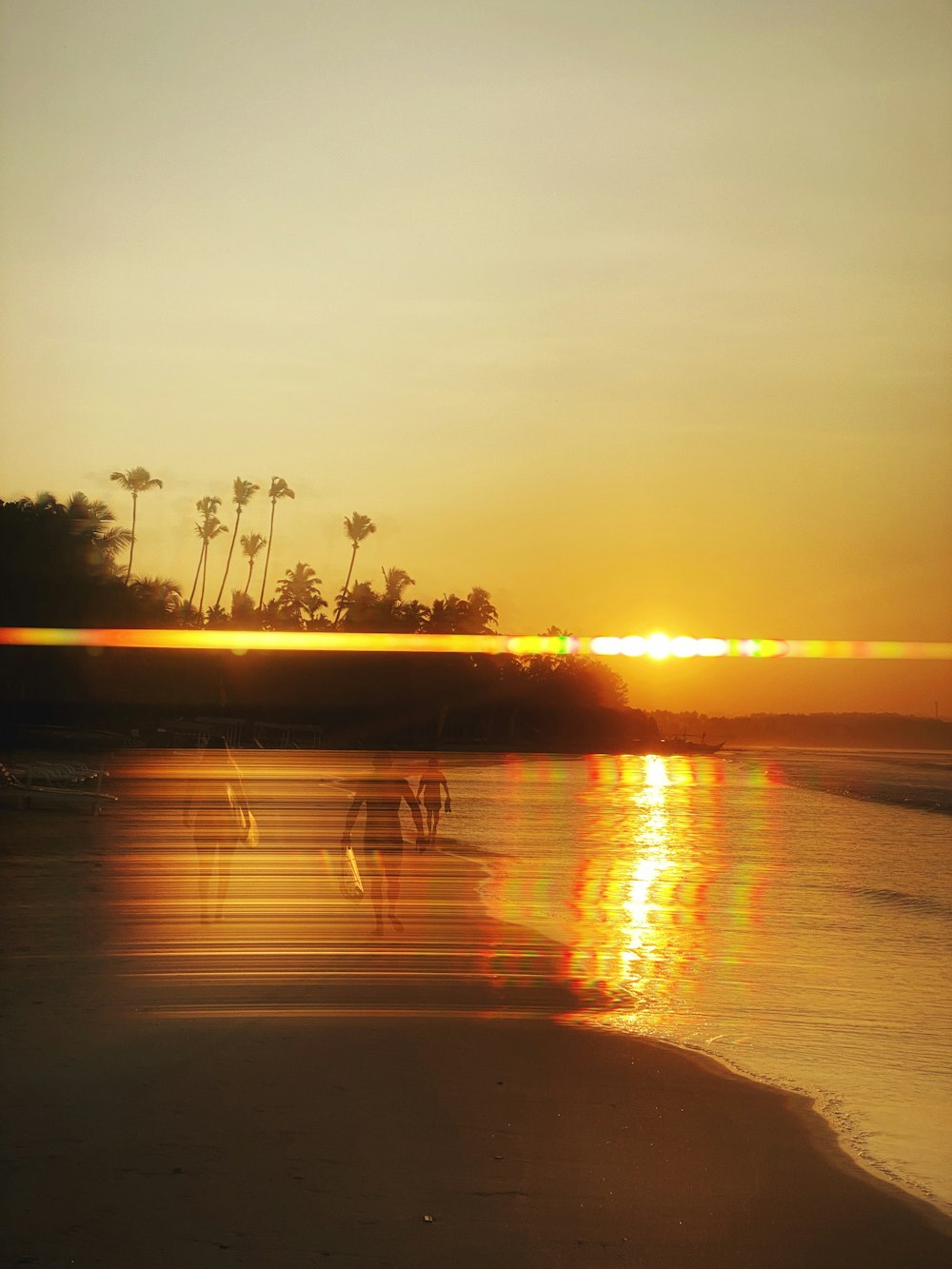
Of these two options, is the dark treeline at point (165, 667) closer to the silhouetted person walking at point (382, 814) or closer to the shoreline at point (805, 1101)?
the silhouetted person walking at point (382, 814)

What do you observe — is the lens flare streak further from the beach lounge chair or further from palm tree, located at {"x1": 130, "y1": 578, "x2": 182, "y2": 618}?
palm tree, located at {"x1": 130, "y1": 578, "x2": 182, "y2": 618}

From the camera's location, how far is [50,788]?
75.5ft

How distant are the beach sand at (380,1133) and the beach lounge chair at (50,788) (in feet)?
41.9

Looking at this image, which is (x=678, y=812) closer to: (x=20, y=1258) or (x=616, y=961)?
(x=616, y=961)

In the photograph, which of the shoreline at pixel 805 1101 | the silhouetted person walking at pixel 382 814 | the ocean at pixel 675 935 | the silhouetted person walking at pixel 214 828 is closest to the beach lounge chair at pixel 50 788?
the ocean at pixel 675 935

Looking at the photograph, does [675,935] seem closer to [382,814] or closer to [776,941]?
[776,941]

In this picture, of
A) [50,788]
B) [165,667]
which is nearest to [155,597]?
[165,667]

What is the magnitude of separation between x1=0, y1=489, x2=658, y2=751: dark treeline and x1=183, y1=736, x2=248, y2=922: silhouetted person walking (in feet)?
19.6

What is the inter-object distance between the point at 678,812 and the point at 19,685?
66.0ft

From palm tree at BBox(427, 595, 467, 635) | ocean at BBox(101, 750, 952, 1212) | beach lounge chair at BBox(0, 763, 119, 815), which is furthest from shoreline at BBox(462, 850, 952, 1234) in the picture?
palm tree at BBox(427, 595, 467, 635)

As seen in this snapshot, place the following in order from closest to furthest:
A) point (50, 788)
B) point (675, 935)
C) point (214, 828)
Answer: point (675, 935) → point (214, 828) → point (50, 788)

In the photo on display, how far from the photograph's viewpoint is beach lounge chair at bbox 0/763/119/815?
859 inches

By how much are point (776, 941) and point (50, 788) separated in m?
15.1

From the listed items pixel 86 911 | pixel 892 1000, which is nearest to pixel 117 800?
pixel 86 911
